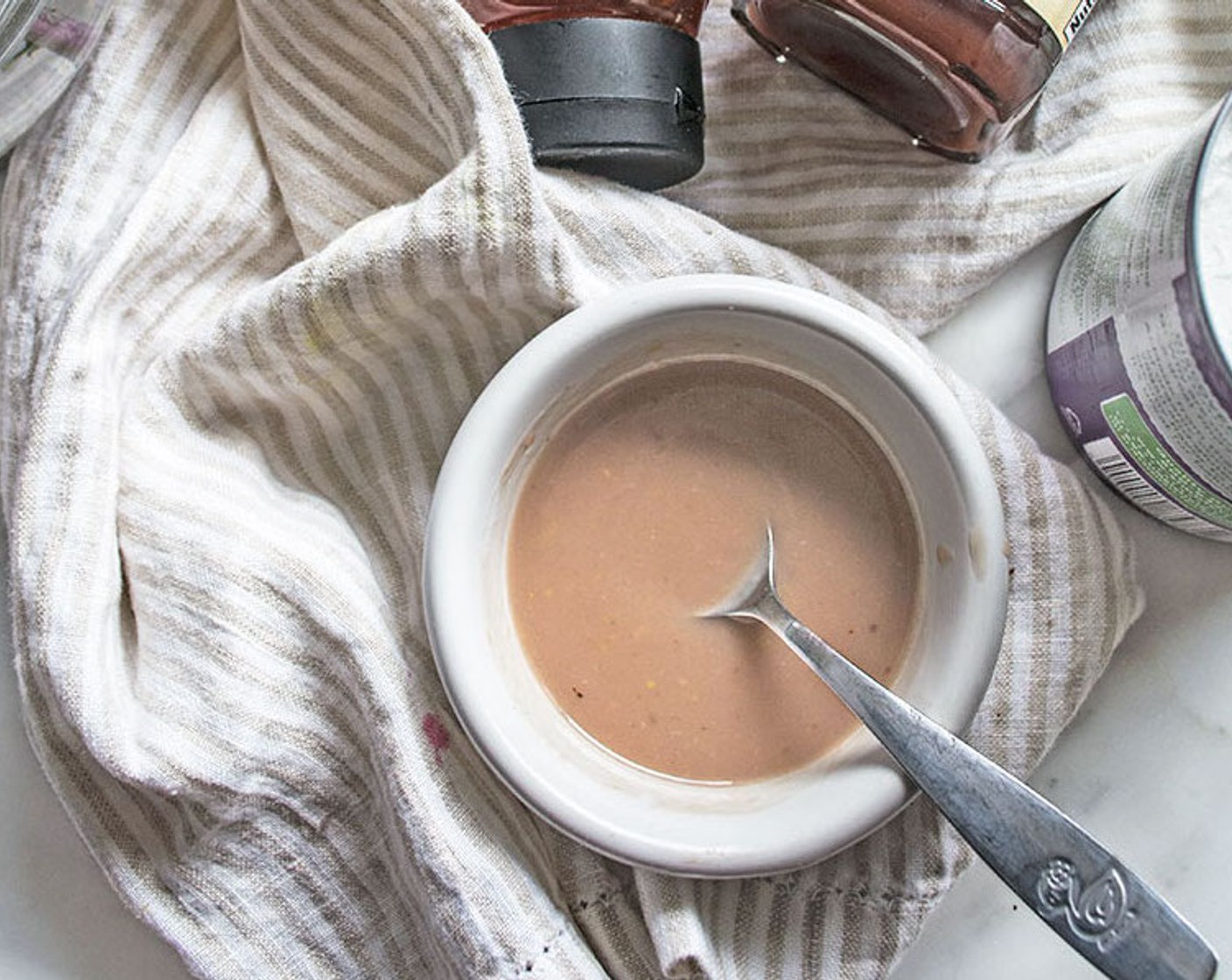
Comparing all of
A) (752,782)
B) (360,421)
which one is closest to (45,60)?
(360,421)

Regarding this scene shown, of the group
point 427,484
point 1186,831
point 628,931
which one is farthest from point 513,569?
point 1186,831

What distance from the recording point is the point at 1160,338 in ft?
2.00

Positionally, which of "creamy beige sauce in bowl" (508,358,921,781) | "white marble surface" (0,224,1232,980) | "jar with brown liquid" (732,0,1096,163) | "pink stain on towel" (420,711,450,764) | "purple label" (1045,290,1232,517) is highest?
"jar with brown liquid" (732,0,1096,163)

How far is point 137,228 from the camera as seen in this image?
72 cm

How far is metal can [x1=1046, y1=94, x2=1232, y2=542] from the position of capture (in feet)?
1.93

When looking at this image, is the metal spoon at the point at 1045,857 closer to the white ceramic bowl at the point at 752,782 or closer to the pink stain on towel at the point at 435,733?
the white ceramic bowl at the point at 752,782

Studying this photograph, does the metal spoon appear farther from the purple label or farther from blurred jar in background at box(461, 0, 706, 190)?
blurred jar in background at box(461, 0, 706, 190)

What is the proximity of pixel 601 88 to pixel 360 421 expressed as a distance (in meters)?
0.19

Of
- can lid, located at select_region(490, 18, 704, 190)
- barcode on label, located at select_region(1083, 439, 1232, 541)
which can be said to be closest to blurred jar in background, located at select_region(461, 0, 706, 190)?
can lid, located at select_region(490, 18, 704, 190)

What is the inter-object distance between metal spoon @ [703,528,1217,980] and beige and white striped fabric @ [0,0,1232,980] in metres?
0.09

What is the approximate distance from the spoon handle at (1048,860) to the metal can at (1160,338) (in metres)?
0.15

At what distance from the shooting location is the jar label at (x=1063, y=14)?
0.64 m

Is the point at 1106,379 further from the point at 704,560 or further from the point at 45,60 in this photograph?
the point at 45,60

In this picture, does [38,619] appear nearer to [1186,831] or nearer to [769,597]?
[769,597]
